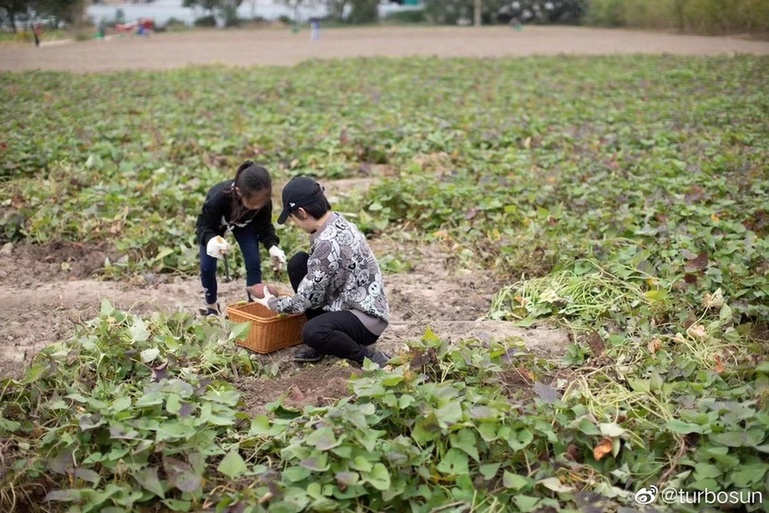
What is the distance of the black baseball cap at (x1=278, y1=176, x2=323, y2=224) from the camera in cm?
386

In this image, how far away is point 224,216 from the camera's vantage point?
458 cm

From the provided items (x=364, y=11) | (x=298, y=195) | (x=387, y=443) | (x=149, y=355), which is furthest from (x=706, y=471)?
(x=364, y=11)

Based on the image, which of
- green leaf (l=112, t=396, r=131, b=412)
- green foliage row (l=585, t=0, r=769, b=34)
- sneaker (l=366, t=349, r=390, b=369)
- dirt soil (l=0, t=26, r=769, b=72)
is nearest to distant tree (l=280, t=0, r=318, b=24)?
dirt soil (l=0, t=26, r=769, b=72)

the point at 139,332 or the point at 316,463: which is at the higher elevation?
the point at 139,332

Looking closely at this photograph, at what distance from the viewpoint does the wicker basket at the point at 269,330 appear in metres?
4.07

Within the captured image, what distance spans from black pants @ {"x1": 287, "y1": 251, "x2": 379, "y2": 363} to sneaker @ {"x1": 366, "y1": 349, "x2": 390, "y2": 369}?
42mm

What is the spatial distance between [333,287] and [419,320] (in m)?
0.86

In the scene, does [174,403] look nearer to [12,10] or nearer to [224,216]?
[224,216]

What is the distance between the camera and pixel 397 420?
124 inches

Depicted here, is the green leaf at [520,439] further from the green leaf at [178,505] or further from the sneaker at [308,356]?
the sneaker at [308,356]

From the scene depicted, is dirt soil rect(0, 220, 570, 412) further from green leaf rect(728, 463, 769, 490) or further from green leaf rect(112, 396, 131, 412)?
green leaf rect(728, 463, 769, 490)

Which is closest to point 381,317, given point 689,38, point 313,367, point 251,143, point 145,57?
point 313,367

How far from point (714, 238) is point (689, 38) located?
1621 cm

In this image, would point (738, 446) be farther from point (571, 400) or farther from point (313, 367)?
point (313, 367)
